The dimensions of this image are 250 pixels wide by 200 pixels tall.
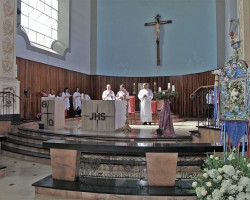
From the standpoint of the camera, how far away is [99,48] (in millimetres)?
15664

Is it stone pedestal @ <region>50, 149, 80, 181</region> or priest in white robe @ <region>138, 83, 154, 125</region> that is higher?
priest in white robe @ <region>138, 83, 154, 125</region>

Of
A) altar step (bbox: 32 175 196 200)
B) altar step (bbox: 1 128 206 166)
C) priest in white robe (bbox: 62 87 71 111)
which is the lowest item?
altar step (bbox: 32 175 196 200)

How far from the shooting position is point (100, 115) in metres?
7.62

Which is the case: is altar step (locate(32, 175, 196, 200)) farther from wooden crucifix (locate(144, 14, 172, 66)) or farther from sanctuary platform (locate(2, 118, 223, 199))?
wooden crucifix (locate(144, 14, 172, 66))

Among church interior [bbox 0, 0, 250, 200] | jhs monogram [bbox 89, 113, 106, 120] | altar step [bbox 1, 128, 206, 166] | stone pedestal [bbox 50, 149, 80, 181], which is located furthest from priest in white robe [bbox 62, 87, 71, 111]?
stone pedestal [bbox 50, 149, 80, 181]

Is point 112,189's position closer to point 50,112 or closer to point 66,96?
point 50,112

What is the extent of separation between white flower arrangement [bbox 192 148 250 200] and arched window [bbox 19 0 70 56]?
10519 millimetres

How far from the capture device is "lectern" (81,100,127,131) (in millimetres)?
7500

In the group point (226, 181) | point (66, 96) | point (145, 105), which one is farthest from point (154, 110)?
point (226, 181)

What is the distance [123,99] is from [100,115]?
7.28ft

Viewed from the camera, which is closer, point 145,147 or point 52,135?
point 145,147

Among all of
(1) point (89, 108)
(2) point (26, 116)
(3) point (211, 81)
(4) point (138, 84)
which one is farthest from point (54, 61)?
(3) point (211, 81)

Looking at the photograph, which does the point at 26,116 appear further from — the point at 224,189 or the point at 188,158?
the point at 224,189

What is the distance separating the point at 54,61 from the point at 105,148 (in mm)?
9826
